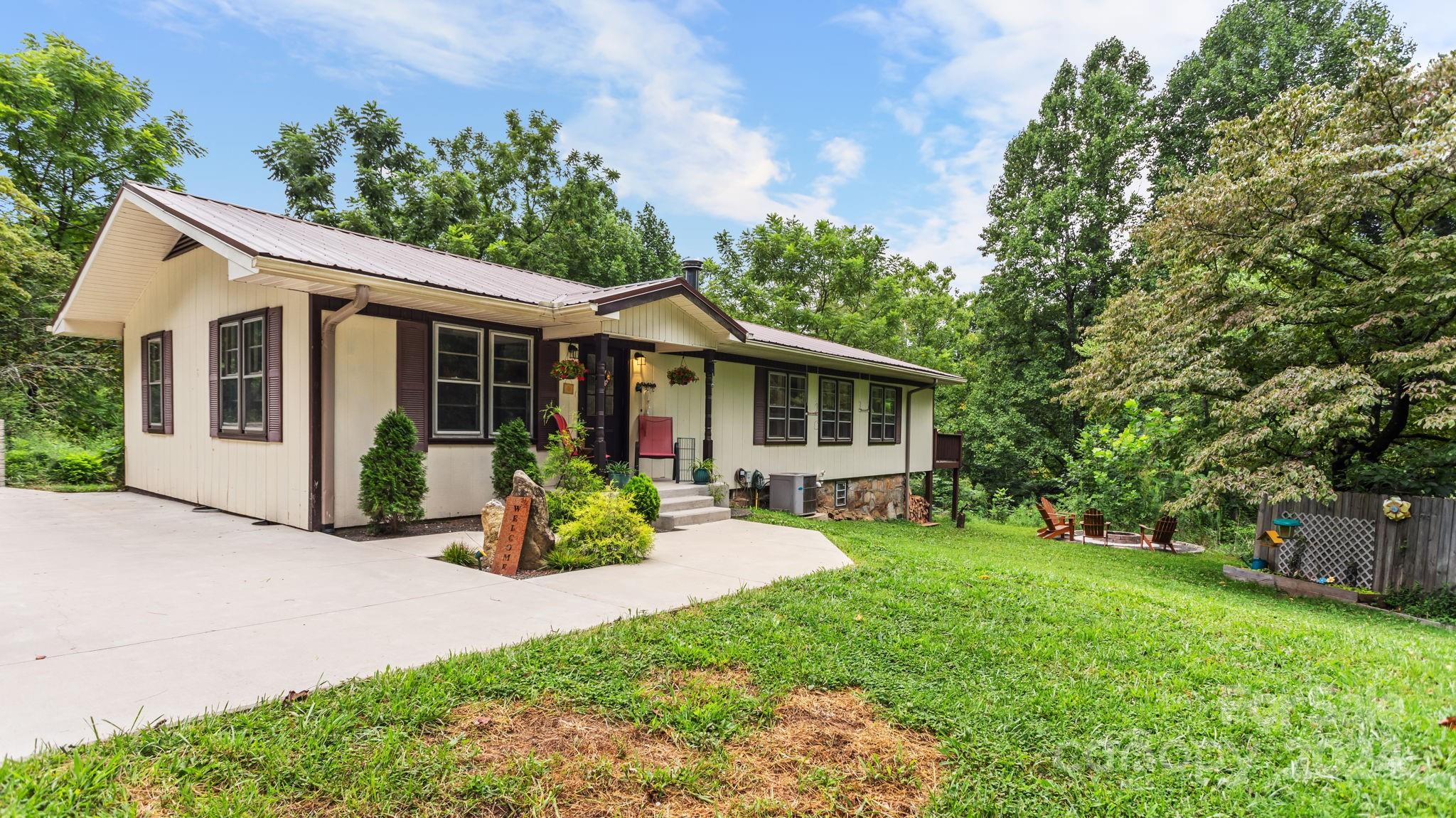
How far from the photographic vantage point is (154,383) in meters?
9.84

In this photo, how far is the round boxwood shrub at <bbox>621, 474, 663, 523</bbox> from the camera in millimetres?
7586

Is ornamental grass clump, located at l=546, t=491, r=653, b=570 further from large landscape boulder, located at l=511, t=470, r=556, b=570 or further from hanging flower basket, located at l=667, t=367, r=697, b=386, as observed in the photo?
hanging flower basket, located at l=667, t=367, r=697, b=386

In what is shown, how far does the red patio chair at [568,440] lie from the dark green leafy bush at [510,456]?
17.8 inches

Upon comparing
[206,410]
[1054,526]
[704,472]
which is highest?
[206,410]

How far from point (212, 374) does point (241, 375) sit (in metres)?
0.80

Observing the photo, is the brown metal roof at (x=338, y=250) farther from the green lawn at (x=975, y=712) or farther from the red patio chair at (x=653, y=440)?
the green lawn at (x=975, y=712)

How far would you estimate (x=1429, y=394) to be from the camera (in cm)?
708

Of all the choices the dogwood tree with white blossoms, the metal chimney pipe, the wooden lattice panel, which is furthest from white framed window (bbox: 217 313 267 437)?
Answer: the wooden lattice panel

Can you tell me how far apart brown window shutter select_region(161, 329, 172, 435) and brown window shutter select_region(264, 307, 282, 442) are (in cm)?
339

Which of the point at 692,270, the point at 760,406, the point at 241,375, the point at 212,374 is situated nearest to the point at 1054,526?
the point at 760,406

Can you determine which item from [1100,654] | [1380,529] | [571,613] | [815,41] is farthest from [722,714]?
[815,41]

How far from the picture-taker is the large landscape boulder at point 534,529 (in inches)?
225

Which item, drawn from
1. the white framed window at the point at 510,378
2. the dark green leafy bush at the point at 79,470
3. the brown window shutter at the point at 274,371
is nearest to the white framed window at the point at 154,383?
the dark green leafy bush at the point at 79,470

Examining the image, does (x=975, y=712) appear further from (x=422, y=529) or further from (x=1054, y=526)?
(x=1054, y=526)
